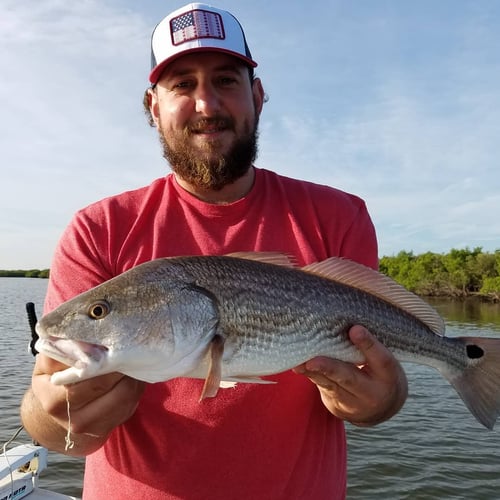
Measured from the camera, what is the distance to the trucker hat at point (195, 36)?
3.11 meters

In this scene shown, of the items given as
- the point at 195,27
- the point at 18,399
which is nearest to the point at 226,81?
the point at 195,27

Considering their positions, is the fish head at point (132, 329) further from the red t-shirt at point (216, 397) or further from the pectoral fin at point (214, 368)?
the red t-shirt at point (216, 397)

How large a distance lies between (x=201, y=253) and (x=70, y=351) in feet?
3.30

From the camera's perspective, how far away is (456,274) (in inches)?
3100

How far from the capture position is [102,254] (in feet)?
9.76

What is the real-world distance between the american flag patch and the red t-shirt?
85 centimetres

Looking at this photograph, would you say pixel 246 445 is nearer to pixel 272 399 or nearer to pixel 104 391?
pixel 272 399

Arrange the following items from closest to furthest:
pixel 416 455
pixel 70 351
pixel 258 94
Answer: pixel 70 351 → pixel 258 94 → pixel 416 455

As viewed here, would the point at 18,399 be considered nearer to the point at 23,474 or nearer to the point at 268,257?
the point at 23,474

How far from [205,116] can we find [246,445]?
184 cm

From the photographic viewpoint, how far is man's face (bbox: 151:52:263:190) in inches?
125

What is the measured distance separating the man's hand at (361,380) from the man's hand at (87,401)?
837 millimetres

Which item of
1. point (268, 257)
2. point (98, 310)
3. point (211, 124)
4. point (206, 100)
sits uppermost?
point (206, 100)

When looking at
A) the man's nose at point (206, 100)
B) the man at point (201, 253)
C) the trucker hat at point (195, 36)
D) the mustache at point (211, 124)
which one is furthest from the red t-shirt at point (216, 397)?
the trucker hat at point (195, 36)
